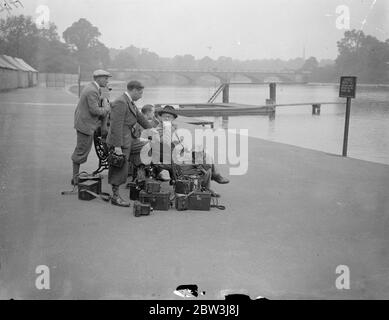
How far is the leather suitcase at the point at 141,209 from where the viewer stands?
570 centimetres

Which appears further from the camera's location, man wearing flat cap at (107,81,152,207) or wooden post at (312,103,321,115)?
wooden post at (312,103,321,115)

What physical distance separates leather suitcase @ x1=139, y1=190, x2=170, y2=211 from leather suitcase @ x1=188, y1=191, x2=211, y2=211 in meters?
0.28

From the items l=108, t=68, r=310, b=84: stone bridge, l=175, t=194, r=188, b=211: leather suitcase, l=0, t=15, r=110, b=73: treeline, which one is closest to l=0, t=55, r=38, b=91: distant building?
l=0, t=15, r=110, b=73: treeline

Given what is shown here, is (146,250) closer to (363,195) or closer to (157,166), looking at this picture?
(157,166)

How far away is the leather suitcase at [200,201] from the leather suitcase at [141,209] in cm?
58

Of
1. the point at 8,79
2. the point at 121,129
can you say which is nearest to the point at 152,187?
the point at 121,129

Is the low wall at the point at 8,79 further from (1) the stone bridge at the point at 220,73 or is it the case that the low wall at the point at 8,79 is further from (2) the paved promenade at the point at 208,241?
(2) the paved promenade at the point at 208,241

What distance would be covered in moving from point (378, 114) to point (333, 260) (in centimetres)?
3560

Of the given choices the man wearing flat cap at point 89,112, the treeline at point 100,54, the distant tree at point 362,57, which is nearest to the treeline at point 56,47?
the treeline at point 100,54

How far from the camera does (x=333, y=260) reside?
447 centimetres

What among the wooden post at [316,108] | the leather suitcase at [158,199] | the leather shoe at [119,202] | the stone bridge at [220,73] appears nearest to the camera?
the leather suitcase at [158,199]

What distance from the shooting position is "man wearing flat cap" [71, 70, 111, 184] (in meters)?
6.81

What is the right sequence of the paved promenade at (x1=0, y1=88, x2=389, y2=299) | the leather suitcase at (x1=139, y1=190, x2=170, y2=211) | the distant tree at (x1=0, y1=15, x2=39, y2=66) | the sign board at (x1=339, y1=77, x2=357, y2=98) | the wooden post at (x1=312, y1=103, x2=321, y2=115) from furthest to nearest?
the distant tree at (x1=0, y1=15, x2=39, y2=66) < the wooden post at (x1=312, y1=103, x2=321, y2=115) < the sign board at (x1=339, y1=77, x2=357, y2=98) < the leather suitcase at (x1=139, y1=190, x2=170, y2=211) < the paved promenade at (x1=0, y1=88, x2=389, y2=299)

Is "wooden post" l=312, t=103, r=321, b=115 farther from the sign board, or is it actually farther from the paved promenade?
the paved promenade
